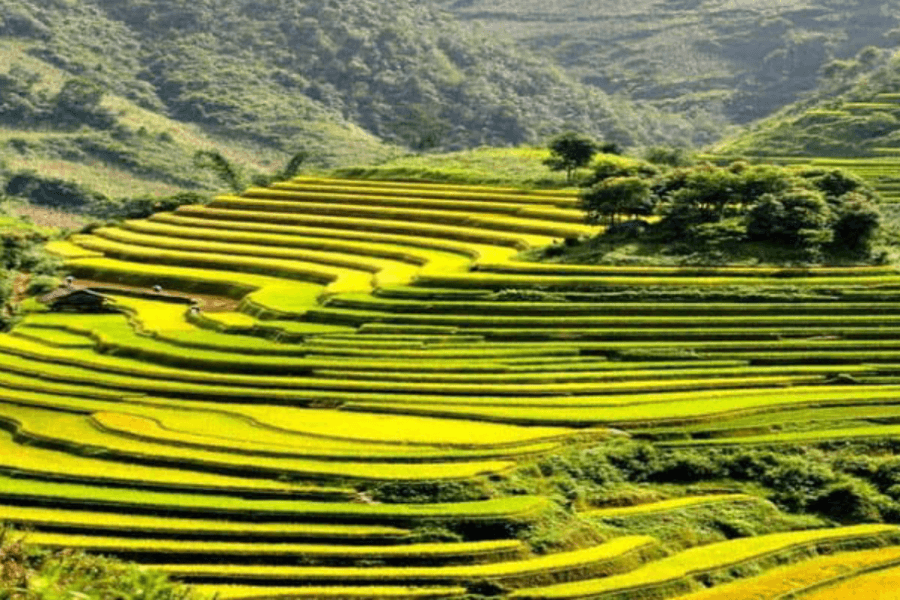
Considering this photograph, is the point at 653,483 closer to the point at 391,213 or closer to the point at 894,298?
the point at 894,298

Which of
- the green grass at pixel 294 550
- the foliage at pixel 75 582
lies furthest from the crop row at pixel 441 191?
the foliage at pixel 75 582

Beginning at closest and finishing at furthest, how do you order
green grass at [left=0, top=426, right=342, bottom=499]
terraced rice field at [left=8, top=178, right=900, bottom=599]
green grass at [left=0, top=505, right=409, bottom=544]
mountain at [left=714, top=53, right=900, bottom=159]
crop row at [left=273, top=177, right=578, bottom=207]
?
1. terraced rice field at [left=8, top=178, right=900, bottom=599]
2. green grass at [left=0, top=505, right=409, bottom=544]
3. green grass at [left=0, top=426, right=342, bottom=499]
4. crop row at [left=273, top=177, right=578, bottom=207]
5. mountain at [left=714, top=53, right=900, bottom=159]

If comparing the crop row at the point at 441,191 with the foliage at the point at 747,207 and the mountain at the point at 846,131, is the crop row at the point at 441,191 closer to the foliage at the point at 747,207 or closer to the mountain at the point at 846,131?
the foliage at the point at 747,207

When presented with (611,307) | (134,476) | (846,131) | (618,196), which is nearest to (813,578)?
(134,476)

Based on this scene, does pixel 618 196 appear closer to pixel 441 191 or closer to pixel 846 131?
pixel 441 191

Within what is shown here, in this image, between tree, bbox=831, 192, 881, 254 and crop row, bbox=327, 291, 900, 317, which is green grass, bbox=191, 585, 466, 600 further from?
tree, bbox=831, 192, 881, 254

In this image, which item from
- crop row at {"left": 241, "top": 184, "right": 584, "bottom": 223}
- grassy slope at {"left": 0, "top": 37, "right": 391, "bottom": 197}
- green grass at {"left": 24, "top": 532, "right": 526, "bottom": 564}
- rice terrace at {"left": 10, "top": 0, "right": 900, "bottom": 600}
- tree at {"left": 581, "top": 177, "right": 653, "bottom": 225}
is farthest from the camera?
grassy slope at {"left": 0, "top": 37, "right": 391, "bottom": 197}

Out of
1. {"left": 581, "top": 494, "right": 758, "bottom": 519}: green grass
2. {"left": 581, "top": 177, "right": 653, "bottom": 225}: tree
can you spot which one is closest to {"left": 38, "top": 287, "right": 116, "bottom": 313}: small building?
{"left": 581, "top": 177, "right": 653, "bottom": 225}: tree
